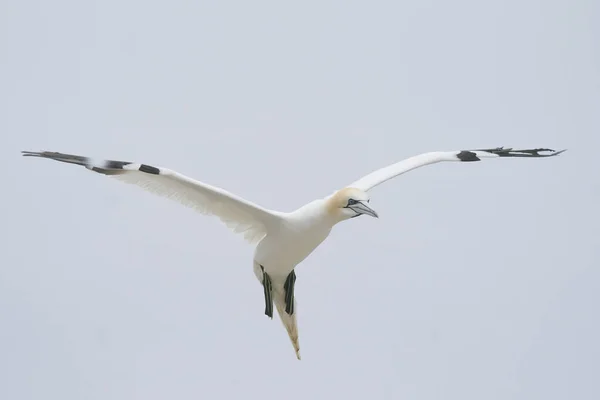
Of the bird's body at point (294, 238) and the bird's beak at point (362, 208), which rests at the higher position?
the bird's beak at point (362, 208)

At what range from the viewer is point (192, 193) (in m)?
13.9

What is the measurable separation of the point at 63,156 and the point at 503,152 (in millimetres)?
5892

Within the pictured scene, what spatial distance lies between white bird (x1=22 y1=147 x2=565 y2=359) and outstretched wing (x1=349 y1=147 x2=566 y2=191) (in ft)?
0.11

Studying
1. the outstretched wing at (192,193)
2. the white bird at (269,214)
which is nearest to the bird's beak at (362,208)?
the white bird at (269,214)

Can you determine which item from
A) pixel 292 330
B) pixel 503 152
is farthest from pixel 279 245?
pixel 503 152

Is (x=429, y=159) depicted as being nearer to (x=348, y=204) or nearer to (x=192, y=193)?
(x=348, y=204)

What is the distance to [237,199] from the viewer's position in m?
13.8

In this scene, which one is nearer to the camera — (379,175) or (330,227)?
(330,227)

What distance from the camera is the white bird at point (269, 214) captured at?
13.4 m

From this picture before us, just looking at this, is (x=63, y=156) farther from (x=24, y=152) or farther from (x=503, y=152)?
(x=503, y=152)

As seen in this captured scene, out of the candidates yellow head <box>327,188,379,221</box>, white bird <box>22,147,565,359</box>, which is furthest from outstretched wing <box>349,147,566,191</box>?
yellow head <box>327,188,379,221</box>

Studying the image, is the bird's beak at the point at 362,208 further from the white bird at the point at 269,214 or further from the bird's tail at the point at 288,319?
the bird's tail at the point at 288,319

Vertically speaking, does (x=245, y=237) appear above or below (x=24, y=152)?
below

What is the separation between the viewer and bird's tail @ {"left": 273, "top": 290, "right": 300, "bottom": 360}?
49.1 ft
